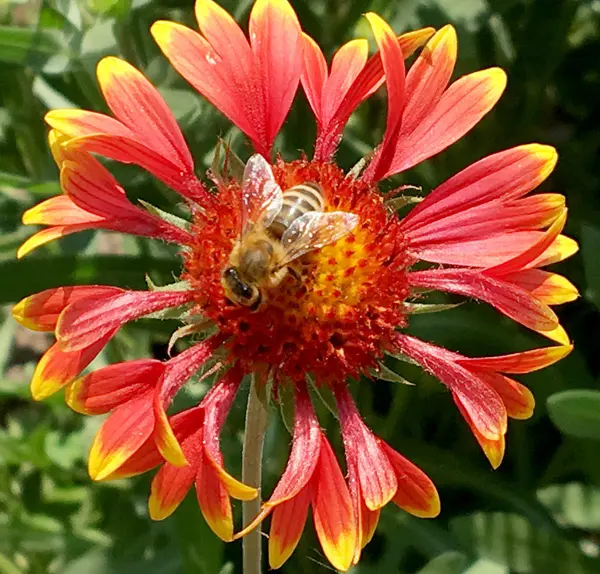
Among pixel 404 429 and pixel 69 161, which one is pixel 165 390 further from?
pixel 404 429

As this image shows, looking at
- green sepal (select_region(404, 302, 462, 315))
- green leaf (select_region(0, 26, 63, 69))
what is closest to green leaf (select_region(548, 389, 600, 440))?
green sepal (select_region(404, 302, 462, 315))

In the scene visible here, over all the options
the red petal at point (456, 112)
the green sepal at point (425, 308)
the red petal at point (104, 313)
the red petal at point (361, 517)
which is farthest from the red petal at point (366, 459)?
the red petal at point (456, 112)

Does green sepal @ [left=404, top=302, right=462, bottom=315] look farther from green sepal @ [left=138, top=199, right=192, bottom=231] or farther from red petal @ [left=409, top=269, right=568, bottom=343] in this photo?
green sepal @ [left=138, top=199, right=192, bottom=231]

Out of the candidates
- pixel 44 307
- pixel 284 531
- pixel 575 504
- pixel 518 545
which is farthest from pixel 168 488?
pixel 575 504

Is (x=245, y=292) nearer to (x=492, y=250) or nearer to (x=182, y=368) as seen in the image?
(x=182, y=368)

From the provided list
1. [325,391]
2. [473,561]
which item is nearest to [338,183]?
[325,391]
